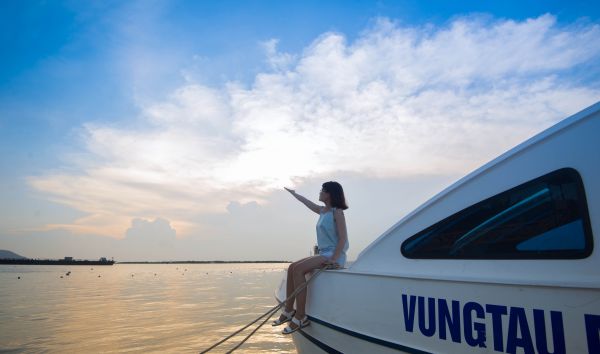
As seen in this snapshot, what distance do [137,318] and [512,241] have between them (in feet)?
41.1

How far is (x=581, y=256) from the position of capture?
7.37 ft

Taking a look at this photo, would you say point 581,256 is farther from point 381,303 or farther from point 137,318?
point 137,318

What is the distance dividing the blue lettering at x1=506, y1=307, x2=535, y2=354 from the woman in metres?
2.29

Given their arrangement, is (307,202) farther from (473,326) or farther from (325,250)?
(473,326)

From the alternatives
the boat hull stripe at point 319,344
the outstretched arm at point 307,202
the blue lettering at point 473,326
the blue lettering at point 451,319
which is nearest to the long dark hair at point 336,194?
the outstretched arm at point 307,202

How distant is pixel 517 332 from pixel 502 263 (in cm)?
46

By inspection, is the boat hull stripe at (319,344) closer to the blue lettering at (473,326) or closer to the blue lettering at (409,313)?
the blue lettering at (409,313)

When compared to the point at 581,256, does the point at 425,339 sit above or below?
below

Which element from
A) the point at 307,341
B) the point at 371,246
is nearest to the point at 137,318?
the point at 307,341

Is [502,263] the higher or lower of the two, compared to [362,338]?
higher

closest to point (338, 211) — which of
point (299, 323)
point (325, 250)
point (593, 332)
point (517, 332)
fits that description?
point (325, 250)

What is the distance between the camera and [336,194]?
15.7 ft

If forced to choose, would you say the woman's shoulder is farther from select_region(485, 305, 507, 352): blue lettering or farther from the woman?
select_region(485, 305, 507, 352): blue lettering

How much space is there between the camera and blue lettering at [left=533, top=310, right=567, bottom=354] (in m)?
2.17
